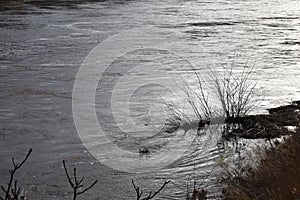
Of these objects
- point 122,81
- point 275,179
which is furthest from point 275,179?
point 122,81

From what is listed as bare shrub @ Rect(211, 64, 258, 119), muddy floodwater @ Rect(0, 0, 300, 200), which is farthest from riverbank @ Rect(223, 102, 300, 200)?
bare shrub @ Rect(211, 64, 258, 119)

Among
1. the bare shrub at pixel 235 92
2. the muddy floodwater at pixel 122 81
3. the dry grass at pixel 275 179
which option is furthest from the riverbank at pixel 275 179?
the bare shrub at pixel 235 92

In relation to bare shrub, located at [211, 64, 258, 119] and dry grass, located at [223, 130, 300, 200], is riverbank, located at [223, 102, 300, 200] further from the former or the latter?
bare shrub, located at [211, 64, 258, 119]

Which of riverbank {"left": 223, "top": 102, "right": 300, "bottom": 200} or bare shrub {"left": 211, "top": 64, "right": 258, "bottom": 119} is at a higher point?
bare shrub {"left": 211, "top": 64, "right": 258, "bottom": 119}

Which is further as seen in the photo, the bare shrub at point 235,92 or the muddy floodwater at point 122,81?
the bare shrub at point 235,92

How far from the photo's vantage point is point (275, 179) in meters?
6.33

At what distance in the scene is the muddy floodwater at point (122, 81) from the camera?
1016 centimetres

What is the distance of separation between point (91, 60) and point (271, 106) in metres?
8.34

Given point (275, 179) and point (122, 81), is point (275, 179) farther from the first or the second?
point (122, 81)

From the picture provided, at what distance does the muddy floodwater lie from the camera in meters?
10.2

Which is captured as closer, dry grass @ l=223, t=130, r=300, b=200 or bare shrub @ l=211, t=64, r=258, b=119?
dry grass @ l=223, t=130, r=300, b=200

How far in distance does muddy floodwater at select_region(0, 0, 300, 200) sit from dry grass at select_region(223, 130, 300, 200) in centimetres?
147

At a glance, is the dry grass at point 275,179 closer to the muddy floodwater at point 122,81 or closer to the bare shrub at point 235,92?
the muddy floodwater at point 122,81

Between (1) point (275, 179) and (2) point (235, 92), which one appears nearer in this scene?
(1) point (275, 179)
